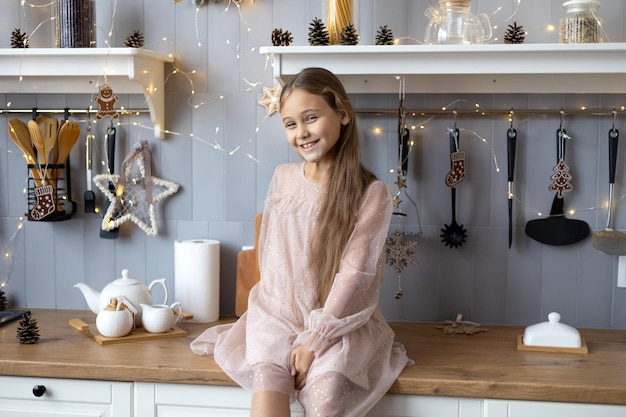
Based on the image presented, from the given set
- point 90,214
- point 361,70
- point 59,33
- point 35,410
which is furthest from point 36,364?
point 361,70

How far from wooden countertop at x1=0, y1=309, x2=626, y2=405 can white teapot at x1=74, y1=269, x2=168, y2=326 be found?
82mm

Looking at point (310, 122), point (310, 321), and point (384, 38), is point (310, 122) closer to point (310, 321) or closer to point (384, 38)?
point (384, 38)

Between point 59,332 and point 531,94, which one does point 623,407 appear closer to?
point 531,94

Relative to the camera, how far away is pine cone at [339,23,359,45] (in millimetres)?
1771

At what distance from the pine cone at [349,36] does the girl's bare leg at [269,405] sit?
75 cm

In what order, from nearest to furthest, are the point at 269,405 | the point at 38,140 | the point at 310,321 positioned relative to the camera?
the point at 269,405 < the point at 310,321 < the point at 38,140

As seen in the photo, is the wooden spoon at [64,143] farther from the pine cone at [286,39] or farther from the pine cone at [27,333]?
the pine cone at [286,39]

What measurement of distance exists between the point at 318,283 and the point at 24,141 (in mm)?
844

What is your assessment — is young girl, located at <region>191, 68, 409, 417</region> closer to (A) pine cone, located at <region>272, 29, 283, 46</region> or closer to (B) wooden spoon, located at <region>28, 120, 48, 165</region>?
(A) pine cone, located at <region>272, 29, 283, 46</region>

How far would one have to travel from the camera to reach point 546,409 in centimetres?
153

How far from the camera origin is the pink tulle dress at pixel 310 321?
1.52 meters

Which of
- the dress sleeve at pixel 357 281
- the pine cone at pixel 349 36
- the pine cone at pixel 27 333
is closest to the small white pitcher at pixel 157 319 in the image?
the pine cone at pixel 27 333

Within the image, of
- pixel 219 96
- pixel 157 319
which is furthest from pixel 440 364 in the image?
pixel 219 96

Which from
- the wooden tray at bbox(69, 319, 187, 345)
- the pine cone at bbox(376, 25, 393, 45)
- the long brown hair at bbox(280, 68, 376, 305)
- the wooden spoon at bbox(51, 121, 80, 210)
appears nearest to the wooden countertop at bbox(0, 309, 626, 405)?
the wooden tray at bbox(69, 319, 187, 345)
